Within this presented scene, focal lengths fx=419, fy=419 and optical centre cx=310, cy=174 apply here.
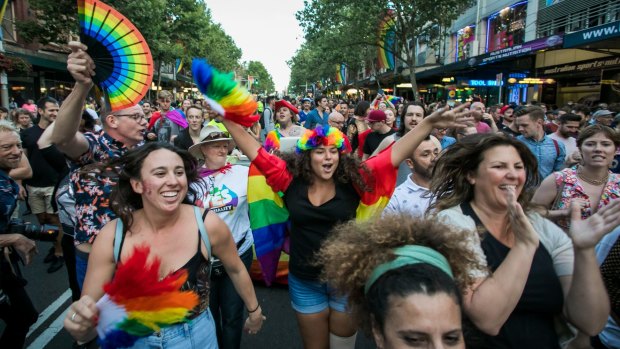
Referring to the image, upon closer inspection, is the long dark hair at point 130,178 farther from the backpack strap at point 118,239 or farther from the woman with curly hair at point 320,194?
the woman with curly hair at point 320,194

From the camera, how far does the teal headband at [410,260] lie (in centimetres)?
162

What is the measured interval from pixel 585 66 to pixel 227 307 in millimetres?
16671

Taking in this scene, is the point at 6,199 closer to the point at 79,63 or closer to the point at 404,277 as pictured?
the point at 79,63

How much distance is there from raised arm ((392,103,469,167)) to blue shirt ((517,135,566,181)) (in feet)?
9.95

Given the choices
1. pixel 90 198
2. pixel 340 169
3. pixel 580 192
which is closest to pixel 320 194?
pixel 340 169

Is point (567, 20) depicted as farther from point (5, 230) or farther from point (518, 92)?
point (5, 230)

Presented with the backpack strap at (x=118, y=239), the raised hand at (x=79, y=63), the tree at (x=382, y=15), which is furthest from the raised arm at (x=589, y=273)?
the tree at (x=382, y=15)

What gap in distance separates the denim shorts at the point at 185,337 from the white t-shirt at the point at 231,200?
108cm


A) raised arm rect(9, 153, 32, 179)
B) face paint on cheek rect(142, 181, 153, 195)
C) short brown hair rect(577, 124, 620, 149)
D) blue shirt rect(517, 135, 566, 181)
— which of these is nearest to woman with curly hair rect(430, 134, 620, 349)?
face paint on cheek rect(142, 181, 153, 195)

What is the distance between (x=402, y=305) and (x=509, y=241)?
34.9 inches

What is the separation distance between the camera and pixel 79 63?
8.20 feet

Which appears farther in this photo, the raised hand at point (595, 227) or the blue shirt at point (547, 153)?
the blue shirt at point (547, 153)

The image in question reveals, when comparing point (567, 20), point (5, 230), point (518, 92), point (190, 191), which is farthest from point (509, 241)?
point (518, 92)

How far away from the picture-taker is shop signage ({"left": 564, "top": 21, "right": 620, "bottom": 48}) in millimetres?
10616
